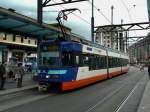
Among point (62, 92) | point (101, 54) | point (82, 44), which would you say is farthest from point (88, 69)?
point (101, 54)

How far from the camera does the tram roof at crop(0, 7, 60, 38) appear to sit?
17120 mm

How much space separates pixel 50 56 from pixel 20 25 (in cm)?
313

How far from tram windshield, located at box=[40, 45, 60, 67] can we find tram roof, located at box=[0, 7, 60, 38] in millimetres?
1936

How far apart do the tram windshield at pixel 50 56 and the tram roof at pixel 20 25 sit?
6.35 feet

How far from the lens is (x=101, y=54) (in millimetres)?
26672

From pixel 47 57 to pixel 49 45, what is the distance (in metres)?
0.74

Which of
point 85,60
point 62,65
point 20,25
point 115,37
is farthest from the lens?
point 115,37

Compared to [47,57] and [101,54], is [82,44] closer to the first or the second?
[47,57]

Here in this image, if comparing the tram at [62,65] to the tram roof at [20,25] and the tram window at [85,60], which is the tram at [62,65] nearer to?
the tram window at [85,60]

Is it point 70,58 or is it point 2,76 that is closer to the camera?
point 70,58

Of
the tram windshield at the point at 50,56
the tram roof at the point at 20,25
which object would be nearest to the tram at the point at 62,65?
the tram windshield at the point at 50,56

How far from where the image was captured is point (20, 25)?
19578mm

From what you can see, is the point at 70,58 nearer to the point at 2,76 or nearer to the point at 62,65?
the point at 62,65

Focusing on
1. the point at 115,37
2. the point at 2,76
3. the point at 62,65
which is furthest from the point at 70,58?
the point at 115,37
